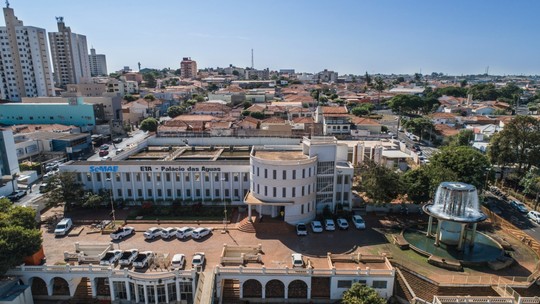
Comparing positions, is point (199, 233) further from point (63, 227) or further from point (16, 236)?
point (16, 236)

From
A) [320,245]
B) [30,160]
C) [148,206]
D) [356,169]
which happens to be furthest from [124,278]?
[30,160]

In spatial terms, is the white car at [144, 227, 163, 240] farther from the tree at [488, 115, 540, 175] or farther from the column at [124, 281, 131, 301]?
the tree at [488, 115, 540, 175]

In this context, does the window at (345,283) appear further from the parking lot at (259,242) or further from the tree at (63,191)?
the tree at (63,191)

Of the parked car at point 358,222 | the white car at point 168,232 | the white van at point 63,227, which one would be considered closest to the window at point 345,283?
the parked car at point 358,222

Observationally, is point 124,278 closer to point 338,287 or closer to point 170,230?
point 170,230

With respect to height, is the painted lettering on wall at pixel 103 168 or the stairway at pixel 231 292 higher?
the painted lettering on wall at pixel 103 168

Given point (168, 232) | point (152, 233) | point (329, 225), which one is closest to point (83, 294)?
point (152, 233)

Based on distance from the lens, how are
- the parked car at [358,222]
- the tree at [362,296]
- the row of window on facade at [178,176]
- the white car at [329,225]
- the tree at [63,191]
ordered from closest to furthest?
the tree at [362,296]
the white car at [329,225]
the parked car at [358,222]
the tree at [63,191]
the row of window on facade at [178,176]
